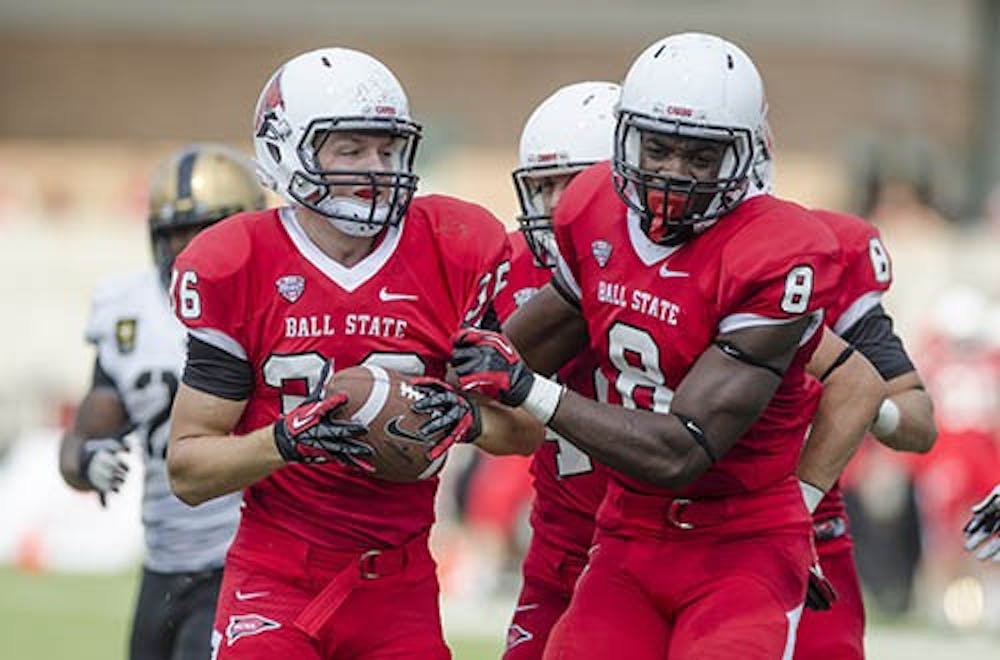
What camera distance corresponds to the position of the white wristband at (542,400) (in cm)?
482

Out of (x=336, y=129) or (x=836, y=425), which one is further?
(x=836, y=425)

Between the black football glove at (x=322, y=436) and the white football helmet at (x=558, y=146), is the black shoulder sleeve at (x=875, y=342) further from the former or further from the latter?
the black football glove at (x=322, y=436)

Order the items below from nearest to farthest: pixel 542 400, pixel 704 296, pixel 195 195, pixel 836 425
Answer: pixel 542 400 → pixel 704 296 → pixel 836 425 → pixel 195 195

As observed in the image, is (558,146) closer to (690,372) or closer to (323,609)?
(690,372)

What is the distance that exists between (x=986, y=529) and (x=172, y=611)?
229 centimetres

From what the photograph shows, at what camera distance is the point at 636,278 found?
16.5ft

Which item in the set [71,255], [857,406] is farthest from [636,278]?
[71,255]

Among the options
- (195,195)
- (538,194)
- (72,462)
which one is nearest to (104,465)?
(72,462)

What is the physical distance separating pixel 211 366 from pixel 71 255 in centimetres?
1157

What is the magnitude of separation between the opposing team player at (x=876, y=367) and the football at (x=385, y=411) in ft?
4.75

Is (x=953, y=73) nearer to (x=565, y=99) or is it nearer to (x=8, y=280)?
(x=8, y=280)

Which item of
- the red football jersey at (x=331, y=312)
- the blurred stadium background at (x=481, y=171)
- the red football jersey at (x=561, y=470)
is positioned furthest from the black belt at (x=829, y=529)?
the blurred stadium background at (x=481, y=171)

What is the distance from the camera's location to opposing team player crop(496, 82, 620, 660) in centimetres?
578

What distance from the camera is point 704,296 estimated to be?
4934 mm
